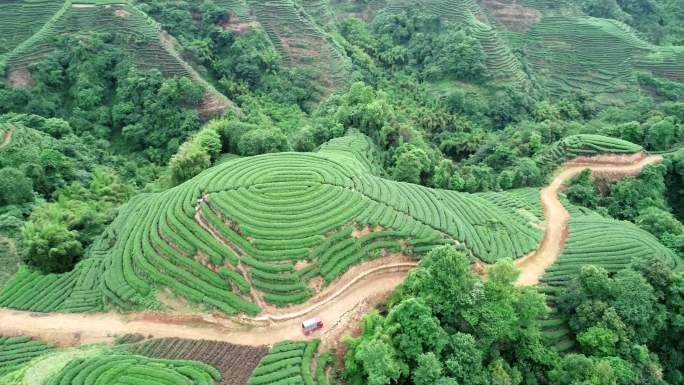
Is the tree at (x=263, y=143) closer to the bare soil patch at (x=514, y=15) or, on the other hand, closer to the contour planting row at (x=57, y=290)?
the contour planting row at (x=57, y=290)

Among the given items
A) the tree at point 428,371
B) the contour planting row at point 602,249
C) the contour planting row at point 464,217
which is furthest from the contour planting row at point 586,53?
the tree at point 428,371

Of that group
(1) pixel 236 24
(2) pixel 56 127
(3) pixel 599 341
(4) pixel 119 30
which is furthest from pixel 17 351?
(1) pixel 236 24

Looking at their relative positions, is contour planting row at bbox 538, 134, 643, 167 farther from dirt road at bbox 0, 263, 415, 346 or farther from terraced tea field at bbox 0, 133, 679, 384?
dirt road at bbox 0, 263, 415, 346

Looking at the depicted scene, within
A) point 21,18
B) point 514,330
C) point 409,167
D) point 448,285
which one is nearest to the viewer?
point 448,285

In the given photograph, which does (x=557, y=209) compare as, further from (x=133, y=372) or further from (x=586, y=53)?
(x=586, y=53)

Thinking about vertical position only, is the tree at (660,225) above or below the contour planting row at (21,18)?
below
